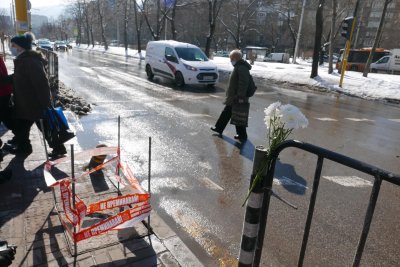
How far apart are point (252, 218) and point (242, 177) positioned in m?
2.87

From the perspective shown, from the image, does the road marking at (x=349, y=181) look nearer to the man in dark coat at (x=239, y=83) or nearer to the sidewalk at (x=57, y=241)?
the man in dark coat at (x=239, y=83)

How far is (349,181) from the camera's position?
5.31m

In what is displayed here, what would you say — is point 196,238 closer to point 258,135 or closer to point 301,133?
point 258,135

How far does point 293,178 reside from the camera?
17.7 feet

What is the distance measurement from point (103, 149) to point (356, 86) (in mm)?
16782

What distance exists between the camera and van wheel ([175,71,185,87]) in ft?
49.9

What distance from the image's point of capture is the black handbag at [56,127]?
5.34m

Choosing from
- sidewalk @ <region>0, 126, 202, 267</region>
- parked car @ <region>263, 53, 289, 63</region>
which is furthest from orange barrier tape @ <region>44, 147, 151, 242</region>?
parked car @ <region>263, 53, 289, 63</region>

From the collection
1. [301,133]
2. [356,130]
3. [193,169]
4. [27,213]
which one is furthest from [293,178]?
[356,130]

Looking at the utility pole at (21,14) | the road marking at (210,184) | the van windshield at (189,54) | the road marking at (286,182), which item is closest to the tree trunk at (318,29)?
the van windshield at (189,54)

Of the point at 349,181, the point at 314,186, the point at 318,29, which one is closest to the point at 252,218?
the point at 314,186

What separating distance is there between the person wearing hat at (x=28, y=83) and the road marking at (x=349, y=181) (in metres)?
4.42

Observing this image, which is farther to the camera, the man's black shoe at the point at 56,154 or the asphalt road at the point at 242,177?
the man's black shoe at the point at 56,154

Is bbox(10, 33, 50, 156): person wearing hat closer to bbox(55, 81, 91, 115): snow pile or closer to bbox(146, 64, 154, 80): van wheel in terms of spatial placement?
bbox(55, 81, 91, 115): snow pile
